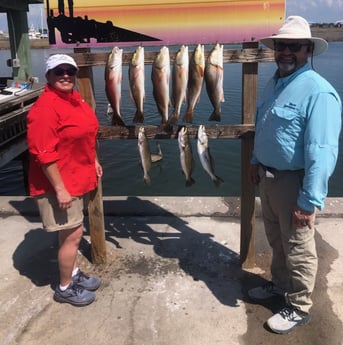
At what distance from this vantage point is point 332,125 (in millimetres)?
2629

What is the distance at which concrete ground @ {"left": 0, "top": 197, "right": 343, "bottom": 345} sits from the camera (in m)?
3.18

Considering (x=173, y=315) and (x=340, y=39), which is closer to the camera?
(x=173, y=315)

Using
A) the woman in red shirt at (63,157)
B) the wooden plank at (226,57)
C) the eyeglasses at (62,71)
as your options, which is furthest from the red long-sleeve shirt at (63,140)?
the wooden plank at (226,57)

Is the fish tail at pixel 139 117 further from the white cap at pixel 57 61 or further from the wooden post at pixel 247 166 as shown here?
the wooden post at pixel 247 166

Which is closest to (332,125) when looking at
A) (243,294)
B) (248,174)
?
(248,174)

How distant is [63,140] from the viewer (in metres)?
3.10

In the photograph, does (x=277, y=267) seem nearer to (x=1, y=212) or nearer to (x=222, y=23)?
(x=222, y=23)

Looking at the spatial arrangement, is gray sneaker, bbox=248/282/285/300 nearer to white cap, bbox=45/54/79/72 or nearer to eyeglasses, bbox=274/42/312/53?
eyeglasses, bbox=274/42/312/53

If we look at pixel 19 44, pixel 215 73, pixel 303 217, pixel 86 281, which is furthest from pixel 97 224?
pixel 19 44

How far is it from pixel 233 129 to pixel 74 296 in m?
1.91

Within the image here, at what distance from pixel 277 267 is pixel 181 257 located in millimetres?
1083

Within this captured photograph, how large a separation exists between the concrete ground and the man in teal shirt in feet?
1.13

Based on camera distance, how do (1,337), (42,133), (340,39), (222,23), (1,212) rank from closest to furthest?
1. (42,133)
2. (1,337)
3. (222,23)
4. (1,212)
5. (340,39)

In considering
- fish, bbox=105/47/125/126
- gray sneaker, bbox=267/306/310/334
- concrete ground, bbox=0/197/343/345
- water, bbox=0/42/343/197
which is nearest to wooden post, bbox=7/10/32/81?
water, bbox=0/42/343/197
